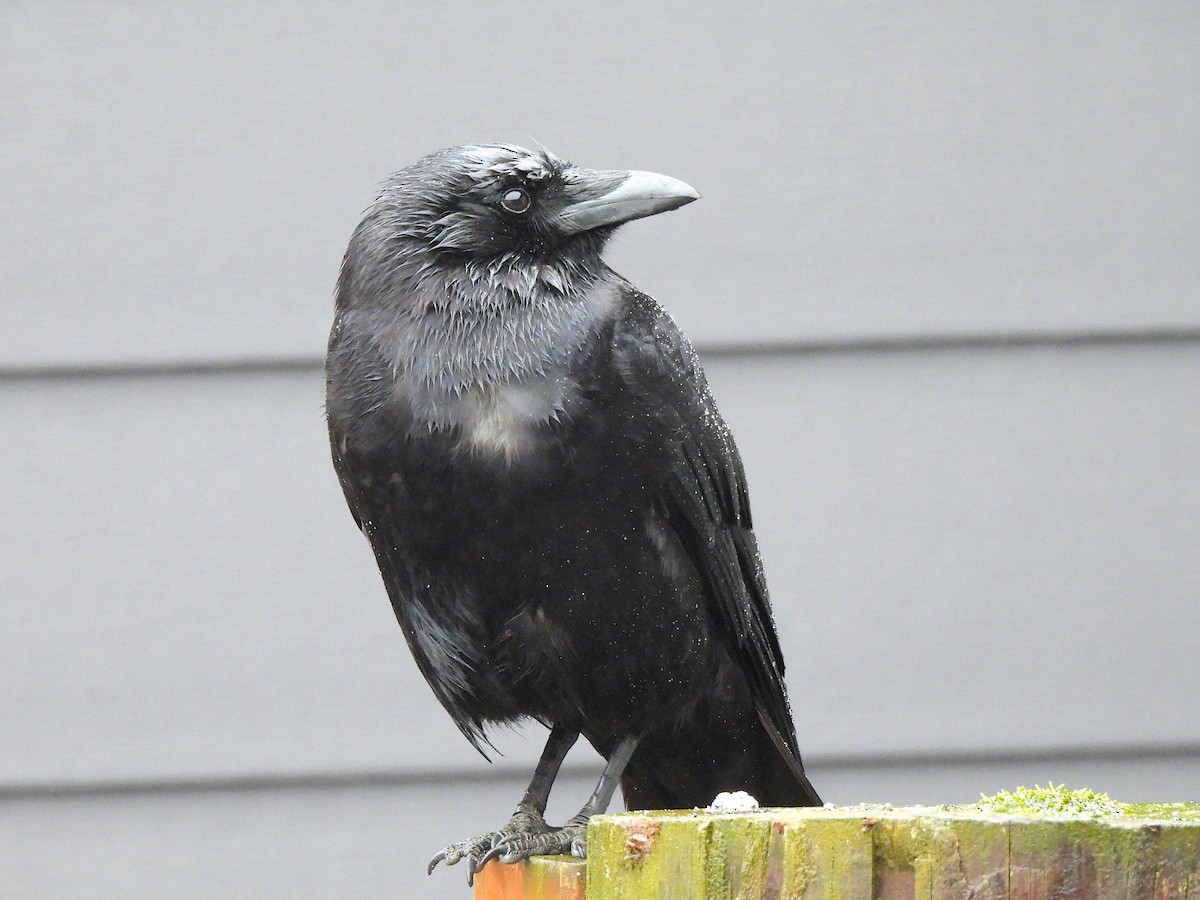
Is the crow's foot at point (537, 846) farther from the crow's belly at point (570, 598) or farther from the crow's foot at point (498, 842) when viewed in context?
the crow's belly at point (570, 598)

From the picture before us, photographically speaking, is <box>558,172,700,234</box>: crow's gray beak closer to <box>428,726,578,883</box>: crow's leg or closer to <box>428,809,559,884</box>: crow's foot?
<box>428,726,578,883</box>: crow's leg

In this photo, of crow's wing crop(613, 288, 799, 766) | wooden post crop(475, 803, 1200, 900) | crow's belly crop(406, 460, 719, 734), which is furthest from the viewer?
crow's wing crop(613, 288, 799, 766)

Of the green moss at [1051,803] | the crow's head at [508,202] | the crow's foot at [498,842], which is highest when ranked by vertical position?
the crow's head at [508,202]

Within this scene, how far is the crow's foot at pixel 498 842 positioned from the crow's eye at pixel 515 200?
0.95 metres

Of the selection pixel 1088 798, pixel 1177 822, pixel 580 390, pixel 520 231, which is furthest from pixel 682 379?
pixel 1177 822

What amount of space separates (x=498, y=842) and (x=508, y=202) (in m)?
0.97

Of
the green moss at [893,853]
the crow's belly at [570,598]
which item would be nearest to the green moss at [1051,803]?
the green moss at [893,853]

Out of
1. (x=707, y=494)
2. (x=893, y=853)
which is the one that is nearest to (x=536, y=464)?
(x=707, y=494)

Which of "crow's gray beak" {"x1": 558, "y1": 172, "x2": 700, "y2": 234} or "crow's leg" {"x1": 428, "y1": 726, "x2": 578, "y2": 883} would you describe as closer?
"crow's leg" {"x1": 428, "y1": 726, "x2": 578, "y2": 883}

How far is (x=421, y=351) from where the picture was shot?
6.56ft

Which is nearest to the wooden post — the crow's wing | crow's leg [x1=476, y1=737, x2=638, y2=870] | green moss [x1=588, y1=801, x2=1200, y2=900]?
green moss [x1=588, y1=801, x2=1200, y2=900]

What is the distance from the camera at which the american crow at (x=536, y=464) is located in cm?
195

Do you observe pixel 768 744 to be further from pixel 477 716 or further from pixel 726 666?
pixel 477 716

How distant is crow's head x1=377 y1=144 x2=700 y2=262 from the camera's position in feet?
6.91
